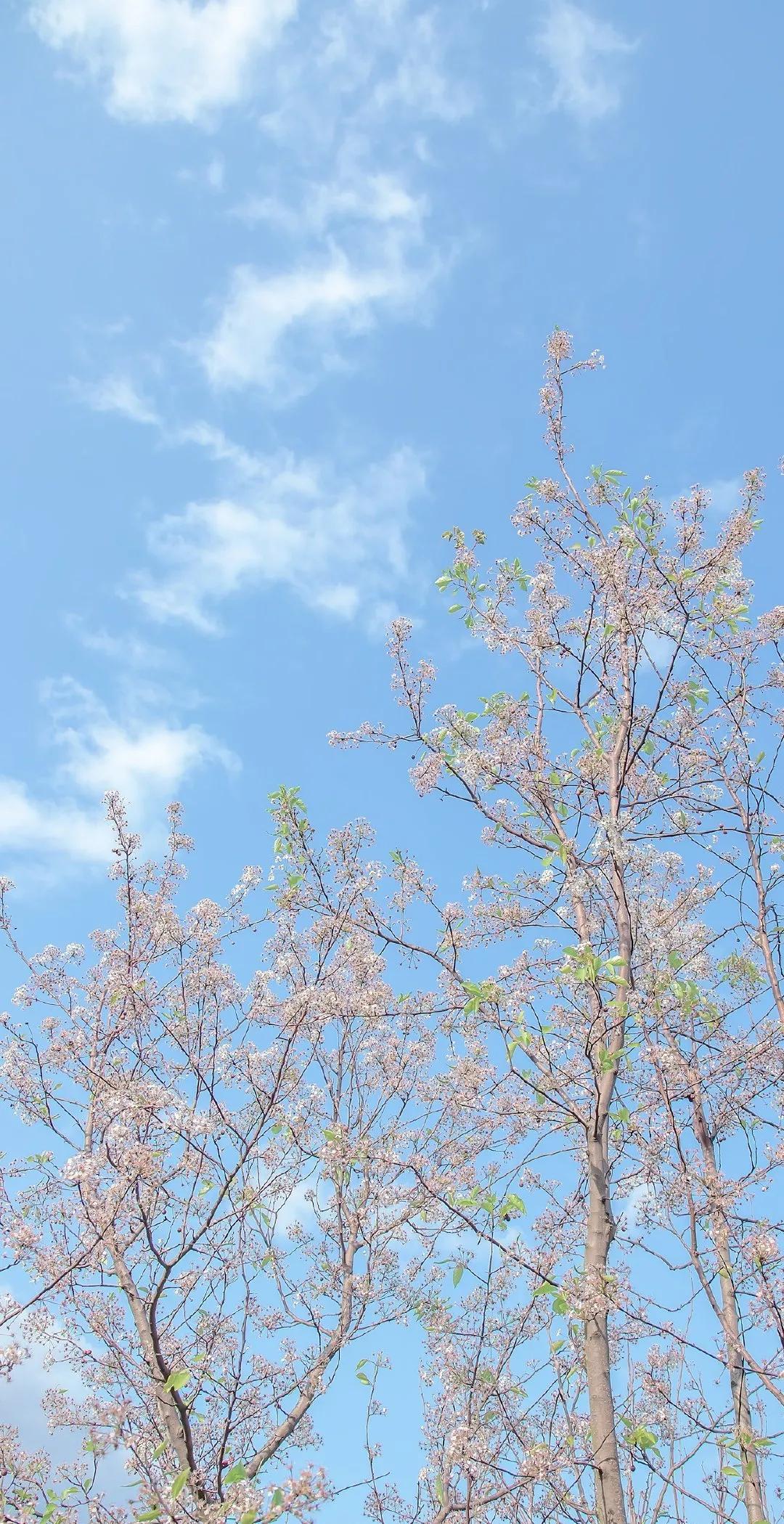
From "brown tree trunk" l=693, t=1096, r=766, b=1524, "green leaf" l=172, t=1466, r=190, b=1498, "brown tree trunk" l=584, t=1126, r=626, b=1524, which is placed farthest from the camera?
"brown tree trunk" l=693, t=1096, r=766, b=1524

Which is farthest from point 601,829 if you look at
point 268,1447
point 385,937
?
point 268,1447

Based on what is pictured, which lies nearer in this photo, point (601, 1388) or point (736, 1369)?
point (601, 1388)

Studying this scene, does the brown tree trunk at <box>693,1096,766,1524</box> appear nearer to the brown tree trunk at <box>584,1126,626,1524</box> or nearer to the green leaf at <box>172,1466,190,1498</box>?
the brown tree trunk at <box>584,1126,626,1524</box>

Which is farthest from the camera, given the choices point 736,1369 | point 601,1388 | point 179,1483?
point 736,1369

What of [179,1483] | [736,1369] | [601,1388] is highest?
[736,1369]

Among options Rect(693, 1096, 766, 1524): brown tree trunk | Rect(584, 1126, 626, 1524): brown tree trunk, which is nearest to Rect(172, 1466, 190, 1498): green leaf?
Rect(584, 1126, 626, 1524): brown tree trunk

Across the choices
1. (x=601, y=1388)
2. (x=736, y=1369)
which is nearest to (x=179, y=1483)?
(x=601, y=1388)

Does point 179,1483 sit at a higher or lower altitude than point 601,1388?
lower

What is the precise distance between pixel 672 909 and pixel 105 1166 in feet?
13.7

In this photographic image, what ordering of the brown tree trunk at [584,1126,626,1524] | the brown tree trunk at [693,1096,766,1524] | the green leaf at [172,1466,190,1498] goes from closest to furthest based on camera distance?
1. the green leaf at [172,1466,190,1498]
2. the brown tree trunk at [584,1126,626,1524]
3. the brown tree trunk at [693,1096,766,1524]

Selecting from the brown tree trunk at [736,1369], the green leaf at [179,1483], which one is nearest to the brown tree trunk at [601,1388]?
the brown tree trunk at [736,1369]

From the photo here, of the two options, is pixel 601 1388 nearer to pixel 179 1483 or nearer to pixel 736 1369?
pixel 736 1369

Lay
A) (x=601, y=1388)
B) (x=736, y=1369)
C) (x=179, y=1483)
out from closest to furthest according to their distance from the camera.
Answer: (x=179, y=1483) → (x=601, y=1388) → (x=736, y=1369)

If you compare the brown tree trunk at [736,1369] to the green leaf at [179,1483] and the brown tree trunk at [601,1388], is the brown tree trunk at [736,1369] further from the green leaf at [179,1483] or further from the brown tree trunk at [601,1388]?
the green leaf at [179,1483]
